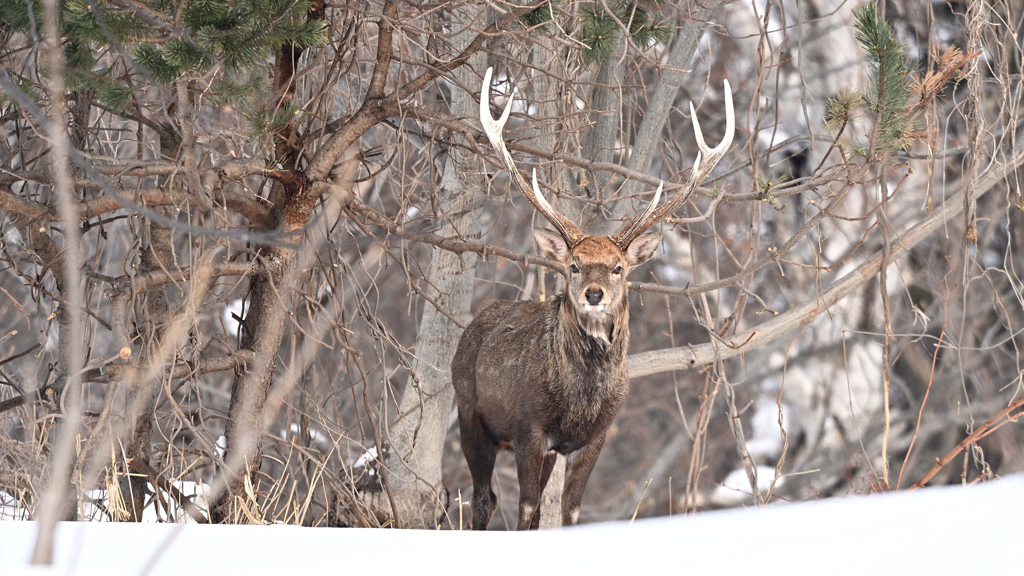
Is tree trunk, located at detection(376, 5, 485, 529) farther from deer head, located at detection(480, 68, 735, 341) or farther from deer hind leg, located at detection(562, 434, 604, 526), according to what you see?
deer hind leg, located at detection(562, 434, 604, 526)

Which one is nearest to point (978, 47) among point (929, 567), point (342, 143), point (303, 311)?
point (342, 143)

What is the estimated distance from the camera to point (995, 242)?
50.0ft

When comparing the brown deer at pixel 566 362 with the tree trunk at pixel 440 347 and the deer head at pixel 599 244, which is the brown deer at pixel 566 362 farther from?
the tree trunk at pixel 440 347

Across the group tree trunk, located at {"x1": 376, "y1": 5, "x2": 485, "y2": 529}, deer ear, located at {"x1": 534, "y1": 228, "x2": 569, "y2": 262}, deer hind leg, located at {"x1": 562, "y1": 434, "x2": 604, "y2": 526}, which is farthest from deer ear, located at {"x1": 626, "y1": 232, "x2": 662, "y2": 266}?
tree trunk, located at {"x1": 376, "y1": 5, "x2": 485, "y2": 529}

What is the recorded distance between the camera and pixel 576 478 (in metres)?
5.21

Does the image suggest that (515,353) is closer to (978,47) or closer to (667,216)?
(667,216)

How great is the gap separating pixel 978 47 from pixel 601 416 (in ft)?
10.4

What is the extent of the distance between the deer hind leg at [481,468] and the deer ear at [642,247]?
4.42ft

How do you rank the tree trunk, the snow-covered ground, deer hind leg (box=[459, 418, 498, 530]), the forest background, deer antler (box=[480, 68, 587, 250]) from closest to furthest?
the snow-covered ground < the forest background < deer antler (box=[480, 68, 587, 250]) < deer hind leg (box=[459, 418, 498, 530]) < the tree trunk

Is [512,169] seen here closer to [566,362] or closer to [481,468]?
[566,362]

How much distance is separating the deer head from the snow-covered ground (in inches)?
71.5

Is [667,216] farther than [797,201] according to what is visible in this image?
No

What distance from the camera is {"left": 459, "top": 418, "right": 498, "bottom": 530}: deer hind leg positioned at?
5609 millimetres

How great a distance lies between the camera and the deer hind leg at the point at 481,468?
18.4 ft
